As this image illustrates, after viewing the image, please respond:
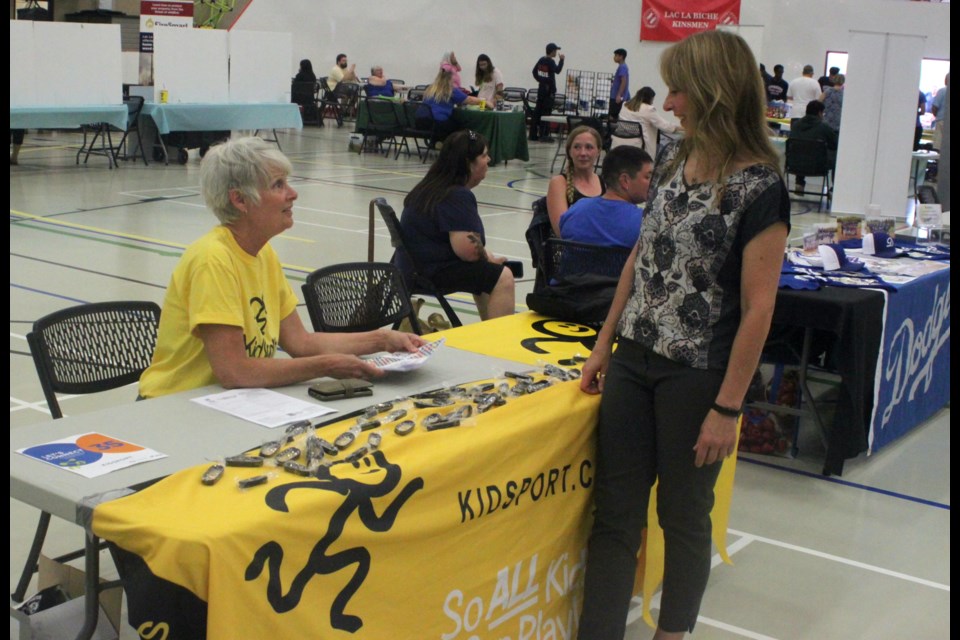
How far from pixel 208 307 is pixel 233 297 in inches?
2.7

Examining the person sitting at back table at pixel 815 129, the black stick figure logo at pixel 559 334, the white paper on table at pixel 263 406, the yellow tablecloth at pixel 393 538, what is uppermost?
the person sitting at back table at pixel 815 129

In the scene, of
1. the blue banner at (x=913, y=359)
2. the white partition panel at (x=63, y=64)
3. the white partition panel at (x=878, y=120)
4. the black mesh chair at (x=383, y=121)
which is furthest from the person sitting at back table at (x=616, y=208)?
the black mesh chair at (x=383, y=121)

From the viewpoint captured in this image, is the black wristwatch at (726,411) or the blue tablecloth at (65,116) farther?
the blue tablecloth at (65,116)

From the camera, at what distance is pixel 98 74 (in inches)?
452

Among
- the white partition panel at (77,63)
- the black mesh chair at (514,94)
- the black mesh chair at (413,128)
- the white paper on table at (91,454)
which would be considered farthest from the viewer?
the black mesh chair at (514,94)

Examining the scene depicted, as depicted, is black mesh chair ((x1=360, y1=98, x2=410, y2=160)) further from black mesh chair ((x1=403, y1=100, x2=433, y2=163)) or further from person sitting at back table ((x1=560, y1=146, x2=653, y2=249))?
person sitting at back table ((x1=560, y1=146, x2=653, y2=249))

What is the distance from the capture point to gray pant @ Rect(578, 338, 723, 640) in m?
2.26

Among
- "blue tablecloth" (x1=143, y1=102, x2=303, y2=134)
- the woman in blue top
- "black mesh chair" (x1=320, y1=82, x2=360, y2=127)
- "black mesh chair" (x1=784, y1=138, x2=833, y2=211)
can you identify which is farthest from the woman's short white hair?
"black mesh chair" (x1=320, y1=82, x2=360, y2=127)

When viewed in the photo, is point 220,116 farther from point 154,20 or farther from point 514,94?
point 514,94

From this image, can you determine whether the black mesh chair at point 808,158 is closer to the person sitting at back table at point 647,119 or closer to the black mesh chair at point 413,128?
the person sitting at back table at point 647,119

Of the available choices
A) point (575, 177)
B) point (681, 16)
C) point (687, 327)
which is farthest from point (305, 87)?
point (687, 327)

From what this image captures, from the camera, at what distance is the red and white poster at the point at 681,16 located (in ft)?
62.6

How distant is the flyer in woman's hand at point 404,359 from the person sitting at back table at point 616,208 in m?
1.45

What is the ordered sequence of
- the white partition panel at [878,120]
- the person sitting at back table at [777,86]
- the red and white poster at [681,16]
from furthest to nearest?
the red and white poster at [681,16]
the person sitting at back table at [777,86]
the white partition panel at [878,120]
